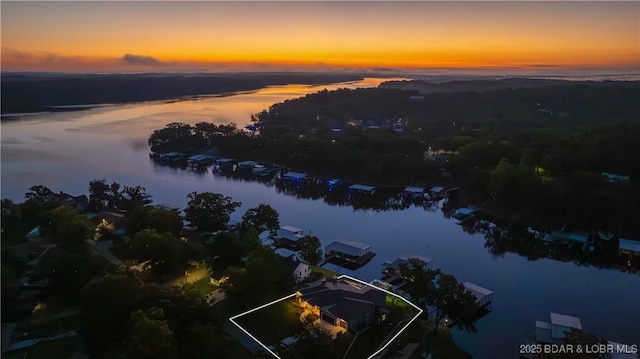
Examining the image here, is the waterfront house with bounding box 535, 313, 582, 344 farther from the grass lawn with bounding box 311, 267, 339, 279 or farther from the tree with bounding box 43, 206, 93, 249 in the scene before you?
the tree with bounding box 43, 206, 93, 249

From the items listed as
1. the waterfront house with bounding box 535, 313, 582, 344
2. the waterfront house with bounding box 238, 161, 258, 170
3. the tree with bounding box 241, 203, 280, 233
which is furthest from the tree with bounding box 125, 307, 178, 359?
the waterfront house with bounding box 238, 161, 258, 170

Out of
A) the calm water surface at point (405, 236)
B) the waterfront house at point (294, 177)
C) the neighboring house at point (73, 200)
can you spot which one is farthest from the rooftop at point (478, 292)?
the neighboring house at point (73, 200)

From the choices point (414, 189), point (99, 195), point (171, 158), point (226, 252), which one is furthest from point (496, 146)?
point (171, 158)

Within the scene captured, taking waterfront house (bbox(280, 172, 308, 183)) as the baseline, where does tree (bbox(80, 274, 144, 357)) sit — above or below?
above

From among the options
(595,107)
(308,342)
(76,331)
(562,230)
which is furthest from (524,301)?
(595,107)

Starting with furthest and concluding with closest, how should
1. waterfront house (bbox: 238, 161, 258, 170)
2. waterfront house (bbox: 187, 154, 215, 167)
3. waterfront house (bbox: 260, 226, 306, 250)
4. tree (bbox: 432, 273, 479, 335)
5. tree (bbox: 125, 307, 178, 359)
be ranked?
1. waterfront house (bbox: 187, 154, 215, 167)
2. waterfront house (bbox: 238, 161, 258, 170)
3. waterfront house (bbox: 260, 226, 306, 250)
4. tree (bbox: 432, 273, 479, 335)
5. tree (bbox: 125, 307, 178, 359)

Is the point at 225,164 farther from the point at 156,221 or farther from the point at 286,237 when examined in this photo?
the point at 156,221
